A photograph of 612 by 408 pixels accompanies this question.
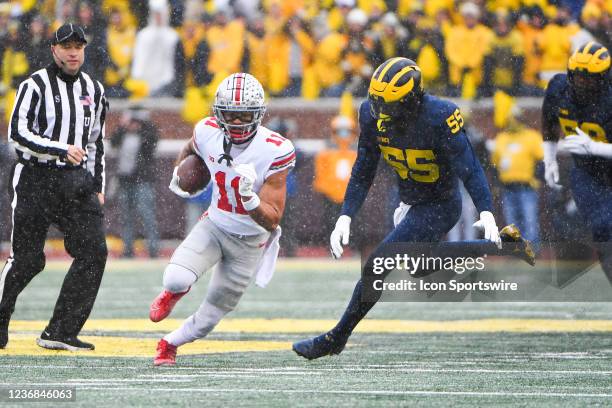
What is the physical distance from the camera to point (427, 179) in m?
6.68

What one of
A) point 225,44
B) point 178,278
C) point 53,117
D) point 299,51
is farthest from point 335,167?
point 178,278

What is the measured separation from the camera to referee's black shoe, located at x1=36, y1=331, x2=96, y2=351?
6.89m

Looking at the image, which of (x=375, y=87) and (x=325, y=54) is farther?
(x=325, y=54)

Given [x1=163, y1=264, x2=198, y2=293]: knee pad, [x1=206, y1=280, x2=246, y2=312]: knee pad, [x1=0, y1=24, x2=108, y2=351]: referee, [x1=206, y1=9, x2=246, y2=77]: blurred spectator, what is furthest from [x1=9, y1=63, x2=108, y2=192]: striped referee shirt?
[x1=206, y1=9, x2=246, y2=77]: blurred spectator

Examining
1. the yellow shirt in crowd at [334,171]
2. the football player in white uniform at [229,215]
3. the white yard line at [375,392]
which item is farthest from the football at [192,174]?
the yellow shirt in crowd at [334,171]

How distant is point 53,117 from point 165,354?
1364mm

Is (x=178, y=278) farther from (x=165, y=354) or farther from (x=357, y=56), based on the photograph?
(x=357, y=56)

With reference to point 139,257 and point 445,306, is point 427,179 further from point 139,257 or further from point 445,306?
point 139,257

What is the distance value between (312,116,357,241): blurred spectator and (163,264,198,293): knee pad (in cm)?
685

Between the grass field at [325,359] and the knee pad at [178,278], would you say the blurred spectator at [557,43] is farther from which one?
the knee pad at [178,278]

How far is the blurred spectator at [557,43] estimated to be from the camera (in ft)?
42.4

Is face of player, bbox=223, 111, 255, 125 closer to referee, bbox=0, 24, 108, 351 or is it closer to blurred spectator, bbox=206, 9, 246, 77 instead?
referee, bbox=0, 24, 108, 351

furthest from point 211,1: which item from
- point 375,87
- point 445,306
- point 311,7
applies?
point 375,87

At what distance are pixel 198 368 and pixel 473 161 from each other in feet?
5.18
